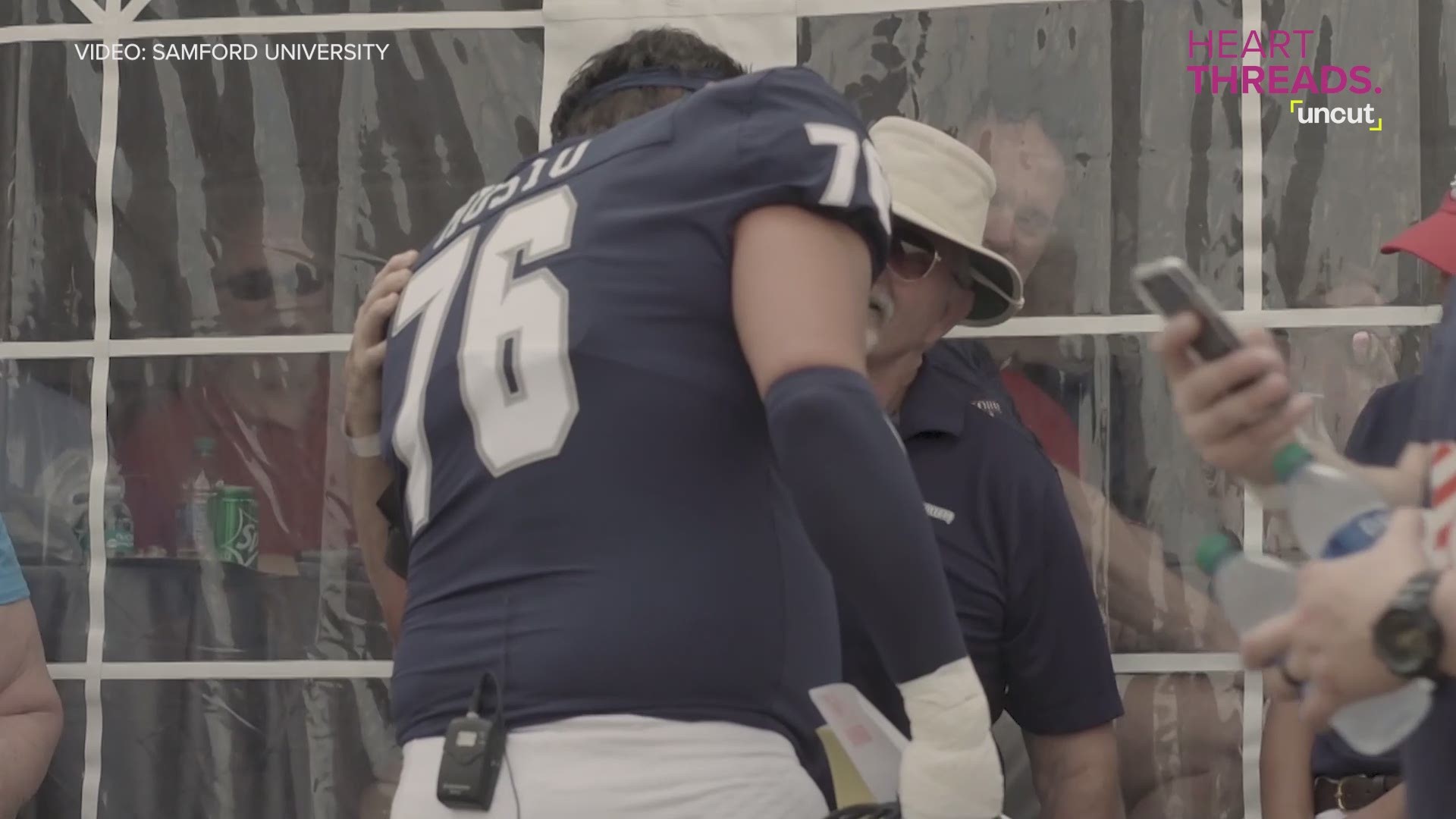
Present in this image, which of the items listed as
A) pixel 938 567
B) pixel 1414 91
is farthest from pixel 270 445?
pixel 1414 91

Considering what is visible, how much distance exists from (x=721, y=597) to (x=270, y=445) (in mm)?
1694

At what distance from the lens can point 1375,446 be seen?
271 centimetres

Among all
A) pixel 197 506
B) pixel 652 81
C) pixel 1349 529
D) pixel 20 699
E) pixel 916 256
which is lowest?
pixel 20 699

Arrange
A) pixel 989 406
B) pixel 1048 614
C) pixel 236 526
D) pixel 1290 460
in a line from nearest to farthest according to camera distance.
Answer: pixel 1290 460, pixel 1048 614, pixel 989 406, pixel 236 526

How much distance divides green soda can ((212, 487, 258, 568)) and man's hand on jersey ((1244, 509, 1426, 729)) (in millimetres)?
2232

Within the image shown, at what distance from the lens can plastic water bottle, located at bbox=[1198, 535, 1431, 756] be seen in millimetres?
1325

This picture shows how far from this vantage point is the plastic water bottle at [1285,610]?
133 centimetres

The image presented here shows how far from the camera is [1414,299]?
9.29ft

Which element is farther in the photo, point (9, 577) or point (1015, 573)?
point (9, 577)

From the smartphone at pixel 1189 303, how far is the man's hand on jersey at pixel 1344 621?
20cm

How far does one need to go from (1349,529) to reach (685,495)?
631mm

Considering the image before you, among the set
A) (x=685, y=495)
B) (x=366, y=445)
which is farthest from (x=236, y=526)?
(x=685, y=495)

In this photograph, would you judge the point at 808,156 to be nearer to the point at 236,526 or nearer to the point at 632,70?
the point at 632,70

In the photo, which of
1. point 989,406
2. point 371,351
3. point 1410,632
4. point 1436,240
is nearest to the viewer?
point 1410,632
